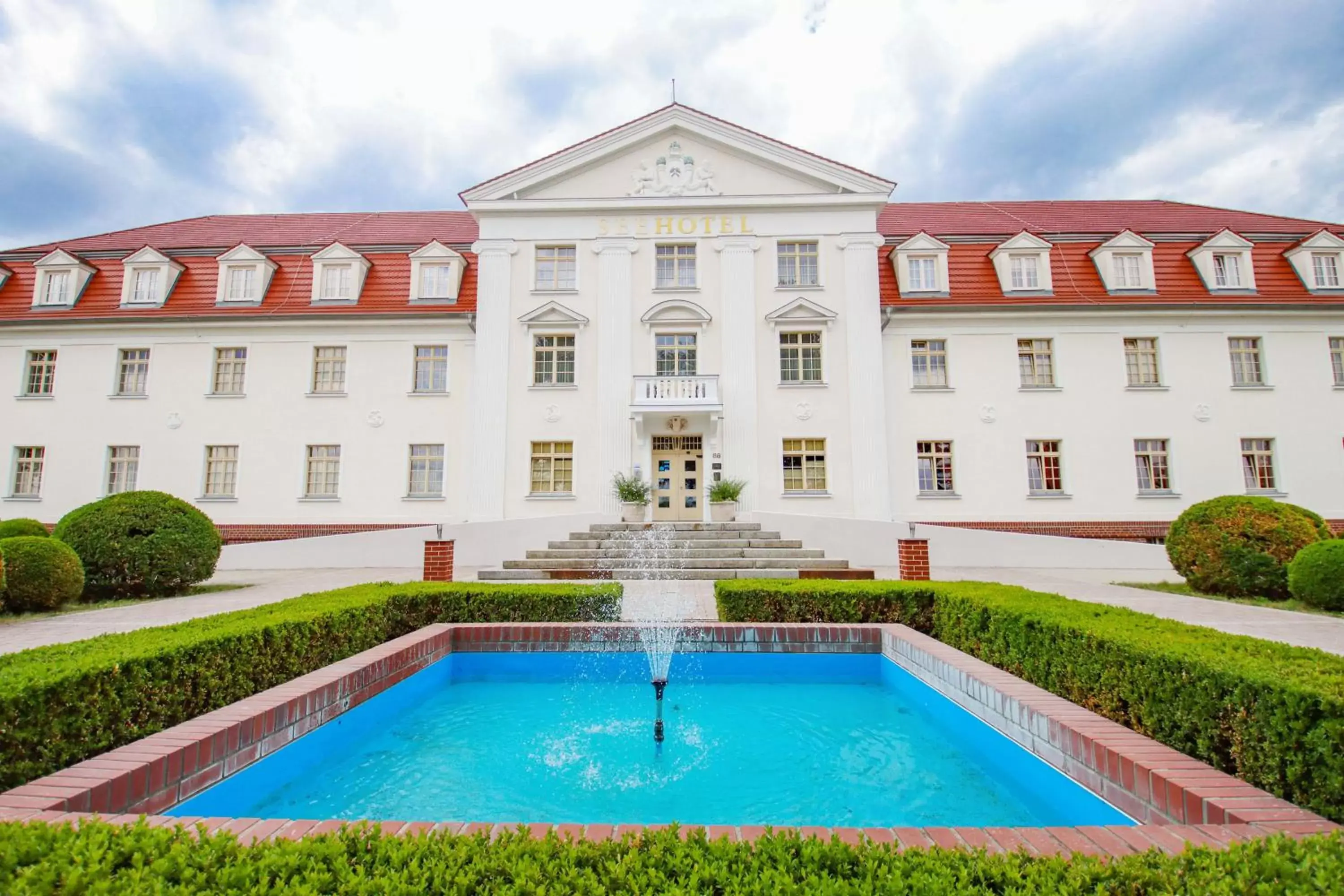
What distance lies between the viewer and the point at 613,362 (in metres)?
19.9

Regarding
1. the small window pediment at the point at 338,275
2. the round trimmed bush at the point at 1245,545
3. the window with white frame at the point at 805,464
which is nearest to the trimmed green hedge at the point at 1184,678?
the round trimmed bush at the point at 1245,545

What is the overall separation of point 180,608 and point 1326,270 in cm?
3046

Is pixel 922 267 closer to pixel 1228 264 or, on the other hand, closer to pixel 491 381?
pixel 1228 264

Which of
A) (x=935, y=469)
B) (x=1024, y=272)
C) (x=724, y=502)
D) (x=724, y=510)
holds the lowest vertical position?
(x=724, y=510)

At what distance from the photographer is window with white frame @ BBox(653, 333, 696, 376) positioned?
20109 millimetres

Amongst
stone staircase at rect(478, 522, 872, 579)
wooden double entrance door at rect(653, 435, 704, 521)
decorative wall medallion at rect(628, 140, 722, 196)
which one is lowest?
stone staircase at rect(478, 522, 872, 579)

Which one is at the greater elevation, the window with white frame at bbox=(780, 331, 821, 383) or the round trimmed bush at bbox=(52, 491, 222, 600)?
the window with white frame at bbox=(780, 331, 821, 383)

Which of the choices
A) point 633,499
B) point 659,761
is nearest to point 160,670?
point 659,761

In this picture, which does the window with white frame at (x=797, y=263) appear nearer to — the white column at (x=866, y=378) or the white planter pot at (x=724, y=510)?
the white column at (x=866, y=378)

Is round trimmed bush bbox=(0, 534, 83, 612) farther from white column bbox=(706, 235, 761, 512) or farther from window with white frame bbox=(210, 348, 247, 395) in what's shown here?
white column bbox=(706, 235, 761, 512)

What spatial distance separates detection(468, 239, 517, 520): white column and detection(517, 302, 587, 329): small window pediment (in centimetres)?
69

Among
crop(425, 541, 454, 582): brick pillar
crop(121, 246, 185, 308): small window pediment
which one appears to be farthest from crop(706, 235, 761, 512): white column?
crop(121, 246, 185, 308): small window pediment

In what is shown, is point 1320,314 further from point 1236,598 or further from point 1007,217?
point 1236,598

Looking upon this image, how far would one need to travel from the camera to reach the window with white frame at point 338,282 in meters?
21.2
